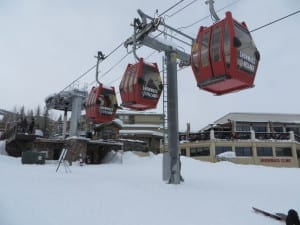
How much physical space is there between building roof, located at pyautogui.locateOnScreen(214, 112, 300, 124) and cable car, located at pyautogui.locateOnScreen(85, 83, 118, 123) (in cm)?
2918

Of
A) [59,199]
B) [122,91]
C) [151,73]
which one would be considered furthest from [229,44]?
[59,199]

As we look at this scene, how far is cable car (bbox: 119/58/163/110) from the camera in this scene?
9414mm

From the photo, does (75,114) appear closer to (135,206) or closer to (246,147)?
(246,147)

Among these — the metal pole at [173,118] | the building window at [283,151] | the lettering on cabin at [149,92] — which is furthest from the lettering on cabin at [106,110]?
the building window at [283,151]

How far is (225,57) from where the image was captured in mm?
6254

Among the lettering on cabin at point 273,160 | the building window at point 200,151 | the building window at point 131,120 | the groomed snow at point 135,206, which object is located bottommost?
the groomed snow at point 135,206

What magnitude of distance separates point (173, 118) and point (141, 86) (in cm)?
256

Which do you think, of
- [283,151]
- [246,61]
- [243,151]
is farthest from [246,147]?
[246,61]

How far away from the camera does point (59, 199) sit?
6.56 m

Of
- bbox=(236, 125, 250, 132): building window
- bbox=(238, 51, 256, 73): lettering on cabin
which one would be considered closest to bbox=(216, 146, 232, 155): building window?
bbox=(236, 125, 250, 132): building window

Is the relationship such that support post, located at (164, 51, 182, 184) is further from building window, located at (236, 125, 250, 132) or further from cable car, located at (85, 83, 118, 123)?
building window, located at (236, 125, 250, 132)

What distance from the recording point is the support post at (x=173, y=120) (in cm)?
1057

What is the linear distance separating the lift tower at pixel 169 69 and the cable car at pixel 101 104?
253 cm

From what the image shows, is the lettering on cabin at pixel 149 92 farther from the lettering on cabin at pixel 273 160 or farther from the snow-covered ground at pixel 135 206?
the lettering on cabin at pixel 273 160
